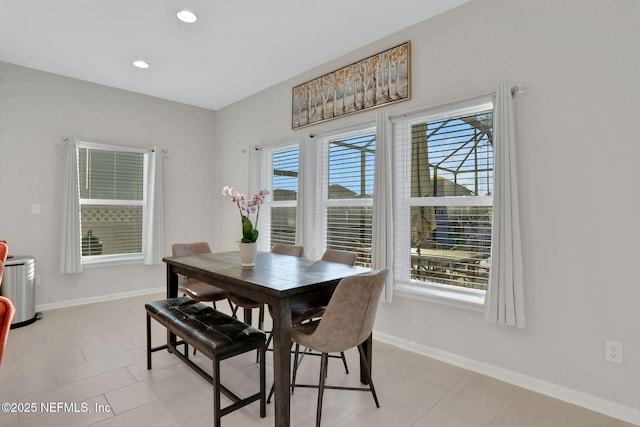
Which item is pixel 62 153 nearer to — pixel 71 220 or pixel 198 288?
pixel 71 220

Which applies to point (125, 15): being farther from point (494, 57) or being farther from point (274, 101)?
point (494, 57)

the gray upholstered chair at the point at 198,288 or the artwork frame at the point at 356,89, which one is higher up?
the artwork frame at the point at 356,89

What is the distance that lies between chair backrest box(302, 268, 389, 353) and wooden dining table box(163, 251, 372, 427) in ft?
0.56

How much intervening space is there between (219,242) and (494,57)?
437cm

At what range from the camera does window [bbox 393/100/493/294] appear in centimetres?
259

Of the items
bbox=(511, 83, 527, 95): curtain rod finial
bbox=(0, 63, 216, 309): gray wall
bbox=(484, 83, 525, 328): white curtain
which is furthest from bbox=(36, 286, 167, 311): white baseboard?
bbox=(511, 83, 527, 95): curtain rod finial

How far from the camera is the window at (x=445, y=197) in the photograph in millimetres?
2586

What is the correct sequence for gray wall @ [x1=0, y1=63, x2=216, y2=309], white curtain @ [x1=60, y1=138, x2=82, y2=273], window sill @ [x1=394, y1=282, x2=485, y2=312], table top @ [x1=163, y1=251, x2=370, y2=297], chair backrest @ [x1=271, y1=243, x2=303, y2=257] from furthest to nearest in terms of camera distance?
white curtain @ [x1=60, y1=138, x2=82, y2=273] < gray wall @ [x1=0, y1=63, x2=216, y2=309] < chair backrest @ [x1=271, y1=243, x2=303, y2=257] < window sill @ [x1=394, y1=282, x2=485, y2=312] < table top @ [x1=163, y1=251, x2=370, y2=297]

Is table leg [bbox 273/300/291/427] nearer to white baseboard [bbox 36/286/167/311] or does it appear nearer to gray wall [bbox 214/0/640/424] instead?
gray wall [bbox 214/0/640/424]

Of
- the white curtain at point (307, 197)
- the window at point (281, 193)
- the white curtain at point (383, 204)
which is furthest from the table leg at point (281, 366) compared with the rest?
the window at point (281, 193)

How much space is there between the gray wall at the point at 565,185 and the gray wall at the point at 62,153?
12.8 feet

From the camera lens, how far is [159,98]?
4.84 metres

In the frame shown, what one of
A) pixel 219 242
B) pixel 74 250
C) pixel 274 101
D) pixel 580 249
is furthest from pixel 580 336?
pixel 74 250

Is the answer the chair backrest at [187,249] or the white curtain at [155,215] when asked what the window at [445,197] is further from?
the white curtain at [155,215]
